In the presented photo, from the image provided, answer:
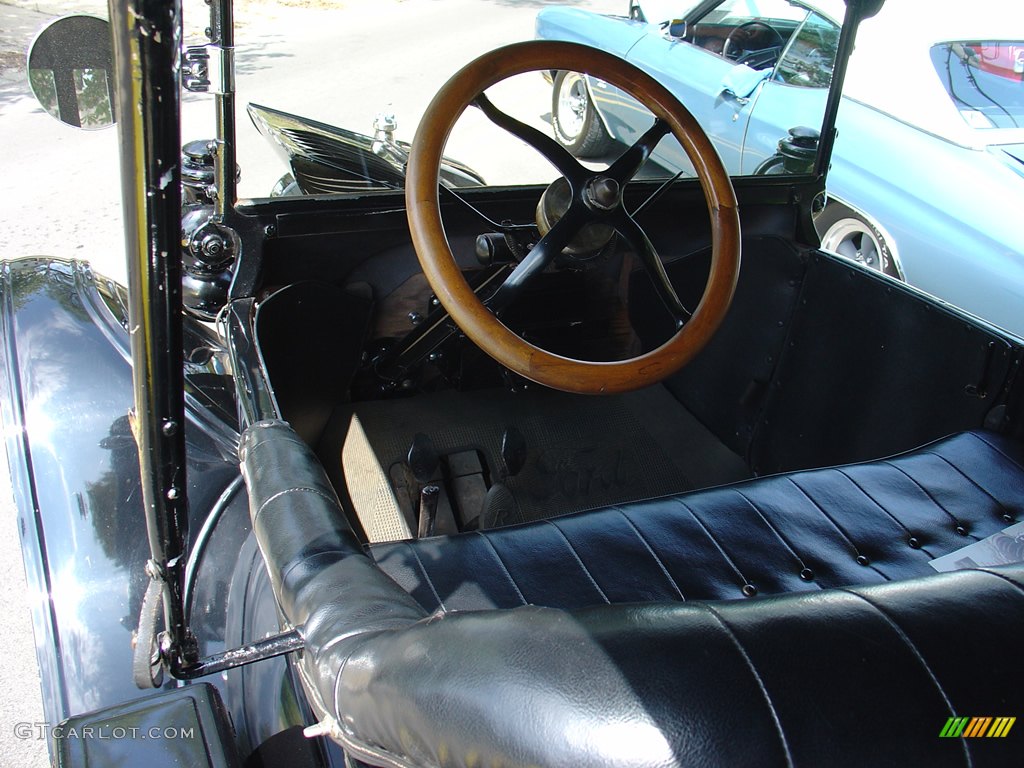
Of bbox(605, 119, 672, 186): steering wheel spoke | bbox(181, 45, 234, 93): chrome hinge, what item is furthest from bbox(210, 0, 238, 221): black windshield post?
bbox(605, 119, 672, 186): steering wheel spoke

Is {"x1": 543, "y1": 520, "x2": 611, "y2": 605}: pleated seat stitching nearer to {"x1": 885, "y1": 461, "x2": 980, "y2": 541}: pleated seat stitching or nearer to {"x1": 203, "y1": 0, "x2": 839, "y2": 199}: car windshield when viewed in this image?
{"x1": 885, "y1": 461, "x2": 980, "y2": 541}: pleated seat stitching

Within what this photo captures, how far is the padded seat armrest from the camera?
602 millimetres

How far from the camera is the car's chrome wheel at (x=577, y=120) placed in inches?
85.8

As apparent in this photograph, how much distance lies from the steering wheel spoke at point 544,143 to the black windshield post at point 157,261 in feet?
3.36

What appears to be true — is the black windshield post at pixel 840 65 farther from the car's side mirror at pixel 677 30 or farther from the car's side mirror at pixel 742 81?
the car's side mirror at pixel 677 30

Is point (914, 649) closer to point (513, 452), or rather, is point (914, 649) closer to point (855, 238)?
point (513, 452)

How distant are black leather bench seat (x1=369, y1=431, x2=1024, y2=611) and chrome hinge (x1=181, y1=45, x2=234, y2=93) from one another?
2.92 feet

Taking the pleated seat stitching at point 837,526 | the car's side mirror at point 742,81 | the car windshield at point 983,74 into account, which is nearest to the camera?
the pleated seat stitching at point 837,526

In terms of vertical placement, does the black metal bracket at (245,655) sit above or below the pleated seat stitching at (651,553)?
above

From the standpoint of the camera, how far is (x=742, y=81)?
9.91 ft

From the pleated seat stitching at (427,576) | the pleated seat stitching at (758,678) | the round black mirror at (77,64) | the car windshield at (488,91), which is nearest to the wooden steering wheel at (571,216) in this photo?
the car windshield at (488,91)

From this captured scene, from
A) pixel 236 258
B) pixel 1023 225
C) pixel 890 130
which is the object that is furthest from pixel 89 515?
pixel 890 130
